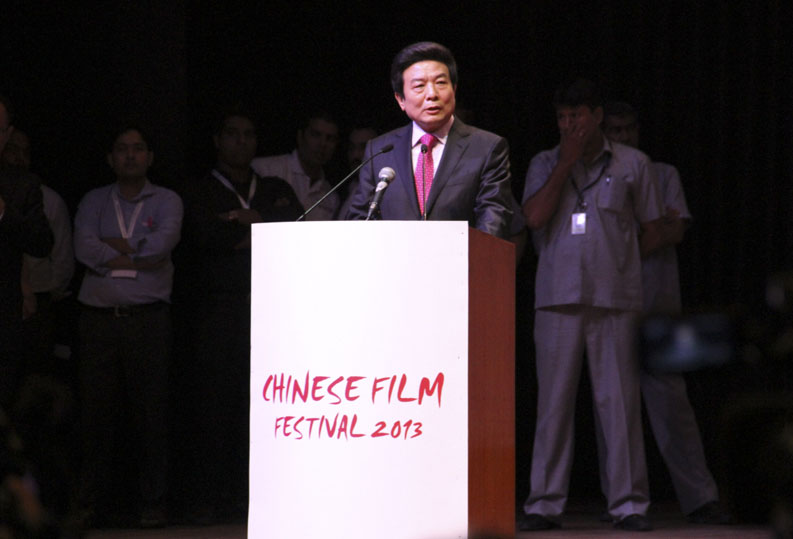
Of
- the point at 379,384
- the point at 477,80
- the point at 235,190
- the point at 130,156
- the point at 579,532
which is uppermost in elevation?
the point at 477,80

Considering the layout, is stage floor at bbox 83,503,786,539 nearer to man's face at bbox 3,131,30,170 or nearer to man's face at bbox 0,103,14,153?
man's face at bbox 0,103,14,153

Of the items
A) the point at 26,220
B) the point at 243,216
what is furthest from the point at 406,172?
the point at 243,216

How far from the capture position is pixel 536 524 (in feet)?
15.4

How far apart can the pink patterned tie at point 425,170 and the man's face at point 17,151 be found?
2407 mm

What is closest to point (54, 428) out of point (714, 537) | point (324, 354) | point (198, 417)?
point (324, 354)

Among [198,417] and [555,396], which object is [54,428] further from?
[198,417]

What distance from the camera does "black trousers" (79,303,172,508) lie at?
197 inches

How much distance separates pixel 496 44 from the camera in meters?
5.82

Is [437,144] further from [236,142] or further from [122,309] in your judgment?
→ [122,309]

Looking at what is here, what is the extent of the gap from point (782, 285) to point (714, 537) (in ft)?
13.1

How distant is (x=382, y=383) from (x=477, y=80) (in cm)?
330

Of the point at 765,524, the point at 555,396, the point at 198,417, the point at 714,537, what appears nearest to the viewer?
the point at 765,524

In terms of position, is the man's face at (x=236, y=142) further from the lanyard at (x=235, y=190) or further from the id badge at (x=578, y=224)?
the id badge at (x=578, y=224)

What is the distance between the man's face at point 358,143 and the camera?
5391 mm
